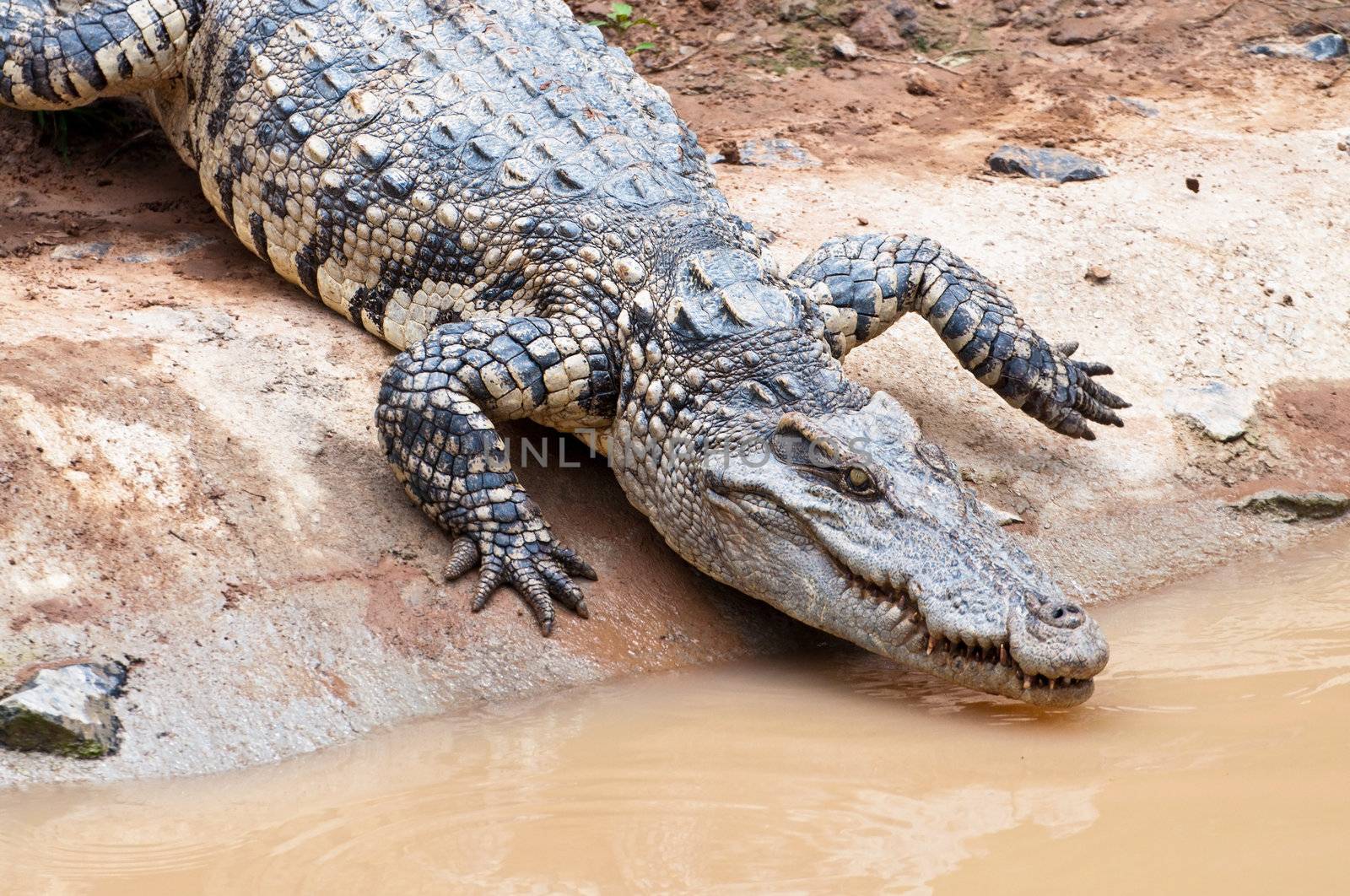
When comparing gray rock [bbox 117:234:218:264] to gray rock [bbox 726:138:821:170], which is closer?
gray rock [bbox 117:234:218:264]

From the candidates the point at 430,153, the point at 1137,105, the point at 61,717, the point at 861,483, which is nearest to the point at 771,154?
the point at 1137,105

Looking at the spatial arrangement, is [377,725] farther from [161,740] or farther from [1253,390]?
[1253,390]

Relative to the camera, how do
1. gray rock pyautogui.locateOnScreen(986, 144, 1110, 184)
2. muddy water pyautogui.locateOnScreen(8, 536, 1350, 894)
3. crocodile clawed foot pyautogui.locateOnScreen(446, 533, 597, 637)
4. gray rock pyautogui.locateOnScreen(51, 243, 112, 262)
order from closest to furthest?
muddy water pyautogui.locateOnScreen(8, 536, 1350, 894) < crocodile clawed foot pyautogui.locateOnScreen(446, 533, 597, 637) < gray rock pyautogui.locateOnScreen(51, 243, 112, 262) < gray rock pyautogui.locateOnScreen(986, 144, 1110, 184)

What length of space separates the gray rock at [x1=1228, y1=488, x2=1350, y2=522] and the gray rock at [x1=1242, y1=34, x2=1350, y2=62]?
163 inches

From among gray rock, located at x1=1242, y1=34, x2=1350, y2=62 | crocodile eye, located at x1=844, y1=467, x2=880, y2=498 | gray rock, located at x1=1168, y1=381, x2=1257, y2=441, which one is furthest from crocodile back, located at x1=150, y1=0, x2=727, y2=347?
gray rock, located at x1=1242, y1=34, x2=1350, y2=62

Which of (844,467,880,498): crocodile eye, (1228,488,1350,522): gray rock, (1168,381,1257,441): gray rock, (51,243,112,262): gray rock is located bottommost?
(1228,488,1350,522): gray rock

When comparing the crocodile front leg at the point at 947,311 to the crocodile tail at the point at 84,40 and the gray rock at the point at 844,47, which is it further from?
the gray rock at the point at 844,47

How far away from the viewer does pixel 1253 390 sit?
5.48m

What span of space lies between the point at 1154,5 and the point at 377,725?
23.5ft

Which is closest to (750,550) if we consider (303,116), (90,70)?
(303,116)

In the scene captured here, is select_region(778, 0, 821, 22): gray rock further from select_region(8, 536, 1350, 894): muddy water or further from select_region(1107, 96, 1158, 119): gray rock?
select_region(8, 536, 1350, 894): muddy water

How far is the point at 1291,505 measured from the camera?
5.04 m

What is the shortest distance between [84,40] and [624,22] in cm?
340

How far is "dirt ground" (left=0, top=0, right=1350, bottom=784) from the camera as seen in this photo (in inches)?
149
